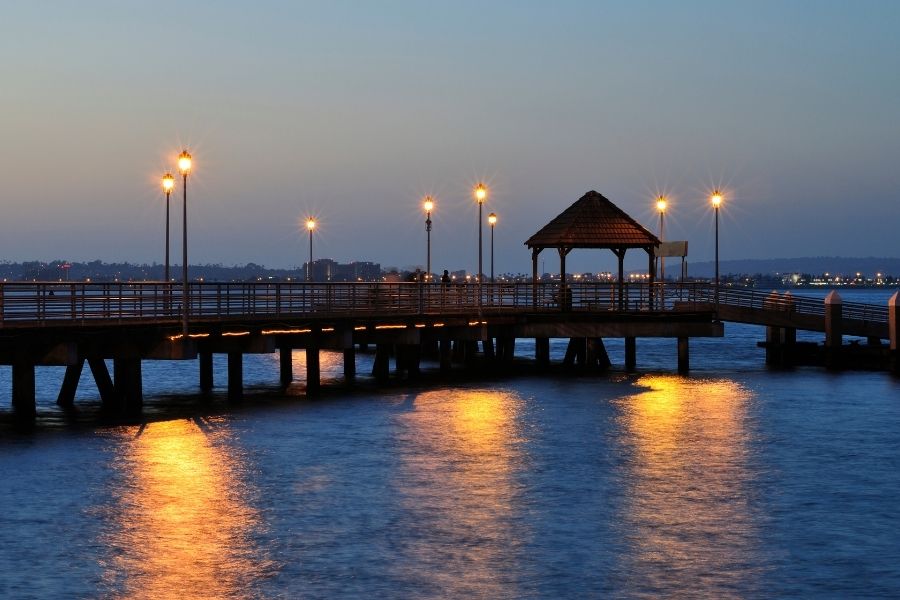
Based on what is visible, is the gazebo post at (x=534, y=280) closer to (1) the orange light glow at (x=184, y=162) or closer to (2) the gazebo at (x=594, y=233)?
(2) the gazebo at (x=594, y=233)

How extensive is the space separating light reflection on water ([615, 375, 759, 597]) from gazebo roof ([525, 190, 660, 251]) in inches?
432

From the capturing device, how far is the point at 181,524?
21.5 meters

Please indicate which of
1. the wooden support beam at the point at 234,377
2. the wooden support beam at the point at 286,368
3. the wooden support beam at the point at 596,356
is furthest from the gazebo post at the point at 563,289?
the wooden support beam at the point at 234,377

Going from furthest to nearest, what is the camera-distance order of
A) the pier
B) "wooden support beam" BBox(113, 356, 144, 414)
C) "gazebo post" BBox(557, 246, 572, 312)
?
"gazebo post" BBox(557, 246, 572, 312), "wooden support beam" BBox(113, 356, 144, 414), the pier

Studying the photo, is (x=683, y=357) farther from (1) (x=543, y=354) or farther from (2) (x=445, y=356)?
(2) (x=445, y=356)

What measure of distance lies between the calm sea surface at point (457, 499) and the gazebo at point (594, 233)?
10.6 meters

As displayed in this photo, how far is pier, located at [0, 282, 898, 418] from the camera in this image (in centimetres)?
3497

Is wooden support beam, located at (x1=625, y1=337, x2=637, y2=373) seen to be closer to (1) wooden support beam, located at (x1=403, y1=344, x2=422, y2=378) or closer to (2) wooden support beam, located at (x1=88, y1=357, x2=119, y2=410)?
(1) wooden support beam, located at (x1=403, y1=344, x2=422, y2=378)

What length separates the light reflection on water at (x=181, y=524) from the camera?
18.0 m

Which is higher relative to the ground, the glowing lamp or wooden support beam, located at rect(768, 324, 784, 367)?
the glowing lamp

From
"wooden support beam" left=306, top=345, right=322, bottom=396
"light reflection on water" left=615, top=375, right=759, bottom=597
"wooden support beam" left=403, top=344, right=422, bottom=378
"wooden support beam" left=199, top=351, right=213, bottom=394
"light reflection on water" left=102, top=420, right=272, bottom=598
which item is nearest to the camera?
"light reflection on water" left=102, top=420, right=272, bottom=598

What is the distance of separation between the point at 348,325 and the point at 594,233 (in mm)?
12790

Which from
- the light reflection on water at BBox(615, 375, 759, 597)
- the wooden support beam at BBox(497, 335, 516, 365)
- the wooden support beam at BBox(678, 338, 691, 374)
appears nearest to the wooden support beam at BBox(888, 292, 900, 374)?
the wooden support beam at BBox(678, 338, 691, 374)

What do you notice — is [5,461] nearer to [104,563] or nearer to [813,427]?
[104,563]
